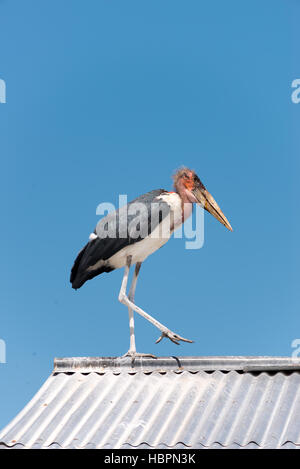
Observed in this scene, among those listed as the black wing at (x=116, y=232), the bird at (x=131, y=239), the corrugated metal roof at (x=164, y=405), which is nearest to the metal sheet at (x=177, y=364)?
the corrugated metal roof at (x=164, y=405)

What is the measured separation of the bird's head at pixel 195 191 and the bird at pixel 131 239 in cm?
31

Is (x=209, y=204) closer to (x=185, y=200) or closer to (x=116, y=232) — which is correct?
(x=185, y=200)

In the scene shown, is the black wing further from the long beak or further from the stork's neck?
the long beak

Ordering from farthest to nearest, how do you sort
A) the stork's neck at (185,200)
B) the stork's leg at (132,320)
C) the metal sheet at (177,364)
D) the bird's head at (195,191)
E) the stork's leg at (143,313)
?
the bird's head at (195,191) < the stork's neck at (185,200) < the stork's leg at (143,313) < the stork's leg at (132,320) < the metal sheet at (177,364)

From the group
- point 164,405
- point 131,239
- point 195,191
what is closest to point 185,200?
point 195,191

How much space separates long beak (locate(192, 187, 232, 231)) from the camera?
12695 mm

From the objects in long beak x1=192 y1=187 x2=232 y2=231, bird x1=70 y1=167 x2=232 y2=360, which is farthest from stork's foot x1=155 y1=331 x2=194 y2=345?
long beak x1=192 y1=187 x2=232 y2=231

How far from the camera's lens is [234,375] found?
940 cm

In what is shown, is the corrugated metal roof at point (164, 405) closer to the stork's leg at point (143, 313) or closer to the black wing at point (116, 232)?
the stork's leg at point (143, 313)

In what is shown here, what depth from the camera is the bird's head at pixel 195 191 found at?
41.4 ft
